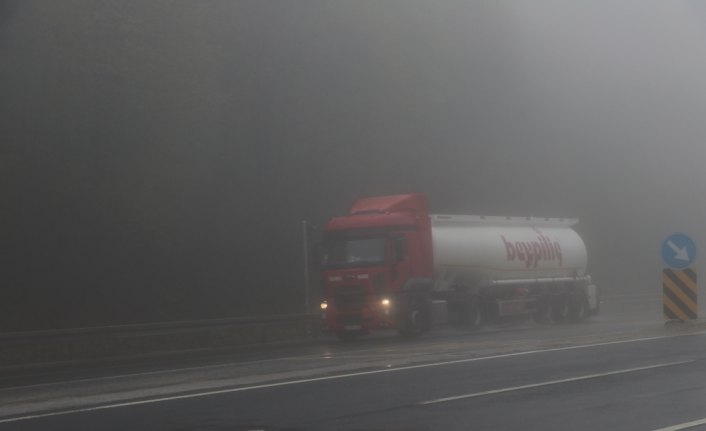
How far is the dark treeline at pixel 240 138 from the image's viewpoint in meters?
32.9

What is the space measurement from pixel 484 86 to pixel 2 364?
3572 centimetres

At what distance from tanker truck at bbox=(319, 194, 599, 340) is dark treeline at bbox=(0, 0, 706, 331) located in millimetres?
8090

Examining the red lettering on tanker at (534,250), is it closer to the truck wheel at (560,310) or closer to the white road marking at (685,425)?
the truck wheel at (560,310)

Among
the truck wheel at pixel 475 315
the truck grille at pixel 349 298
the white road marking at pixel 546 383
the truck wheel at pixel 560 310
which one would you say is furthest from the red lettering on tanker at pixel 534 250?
the white road marking at pixel 546 383

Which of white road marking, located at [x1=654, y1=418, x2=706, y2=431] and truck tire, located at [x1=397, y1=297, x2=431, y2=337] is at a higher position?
truck tire, located at [x1=397, y1=297, x2=431, y2=337]

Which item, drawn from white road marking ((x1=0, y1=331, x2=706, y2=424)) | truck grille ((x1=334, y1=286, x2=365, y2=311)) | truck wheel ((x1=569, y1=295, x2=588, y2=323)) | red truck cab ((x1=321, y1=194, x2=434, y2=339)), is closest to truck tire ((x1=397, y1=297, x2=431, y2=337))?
red truck cab ((x1=321, y1=194, x2=434, y2=339))

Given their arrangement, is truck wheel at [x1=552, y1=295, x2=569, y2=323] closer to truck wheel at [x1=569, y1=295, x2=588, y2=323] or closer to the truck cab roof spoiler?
truck wheel at [x1=569, y1=295, x2=588, y2=323]

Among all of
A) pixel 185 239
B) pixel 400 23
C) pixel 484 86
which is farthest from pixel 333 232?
pixel 484 86

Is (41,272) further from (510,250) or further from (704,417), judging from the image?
(704,417)

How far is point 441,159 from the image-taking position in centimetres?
5181

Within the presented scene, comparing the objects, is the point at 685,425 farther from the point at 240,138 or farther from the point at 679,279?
the point at 240,138

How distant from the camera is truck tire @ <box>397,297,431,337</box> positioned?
2919cm

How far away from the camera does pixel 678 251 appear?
85.3 feet

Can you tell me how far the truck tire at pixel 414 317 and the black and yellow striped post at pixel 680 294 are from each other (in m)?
6.24
